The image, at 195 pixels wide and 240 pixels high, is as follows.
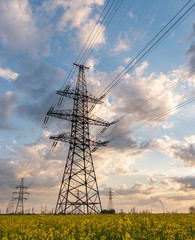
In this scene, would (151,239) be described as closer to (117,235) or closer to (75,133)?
(117,235)

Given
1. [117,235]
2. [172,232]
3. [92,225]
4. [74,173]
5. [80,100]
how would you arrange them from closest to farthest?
[117,235] → [172,232] → [92,225] → [74,173] → [80,100]

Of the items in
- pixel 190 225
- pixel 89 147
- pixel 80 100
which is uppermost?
pixel 80 100

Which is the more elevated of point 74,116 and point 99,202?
point 74,116

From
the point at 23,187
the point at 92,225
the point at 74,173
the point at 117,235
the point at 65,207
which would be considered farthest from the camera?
the point at 23,187

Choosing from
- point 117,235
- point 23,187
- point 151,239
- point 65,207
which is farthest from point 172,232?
point 23,187

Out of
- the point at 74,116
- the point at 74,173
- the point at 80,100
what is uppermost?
the point at 80,100

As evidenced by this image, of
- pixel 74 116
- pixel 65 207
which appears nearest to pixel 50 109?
pixel 74 116

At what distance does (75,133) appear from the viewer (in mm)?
27031

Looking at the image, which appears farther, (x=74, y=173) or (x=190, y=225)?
(x=74, y=173)

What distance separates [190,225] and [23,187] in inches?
2878

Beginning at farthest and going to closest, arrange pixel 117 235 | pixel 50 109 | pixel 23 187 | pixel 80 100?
pixel 23 187 < pixel 80 100 < pixel 50 109 < pixel 117 235

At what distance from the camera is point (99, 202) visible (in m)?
24.6

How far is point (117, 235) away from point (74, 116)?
2185cm

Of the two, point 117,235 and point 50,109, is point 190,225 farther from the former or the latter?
point 50,109
